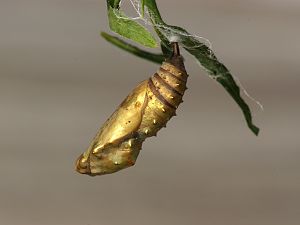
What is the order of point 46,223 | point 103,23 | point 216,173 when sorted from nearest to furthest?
point 46,223, point 216,173, point 103,23

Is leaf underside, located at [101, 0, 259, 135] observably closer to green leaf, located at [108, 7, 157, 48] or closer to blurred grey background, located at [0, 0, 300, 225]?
green leaf, located at [108, 7, 157, 48]

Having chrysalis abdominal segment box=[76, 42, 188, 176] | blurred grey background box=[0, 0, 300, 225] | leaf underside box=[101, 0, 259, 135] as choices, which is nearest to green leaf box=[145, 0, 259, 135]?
leaf underside box=[101, 0, 259, 135]

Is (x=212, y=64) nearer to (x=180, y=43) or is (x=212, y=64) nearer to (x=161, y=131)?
(x=180, y=43)

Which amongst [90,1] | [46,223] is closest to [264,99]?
[90,1]

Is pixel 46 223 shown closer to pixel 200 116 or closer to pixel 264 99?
pixel 200 116

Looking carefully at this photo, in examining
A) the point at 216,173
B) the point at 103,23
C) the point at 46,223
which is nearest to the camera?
the point at 46,223

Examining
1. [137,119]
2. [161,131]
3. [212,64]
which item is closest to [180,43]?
[212,64]
